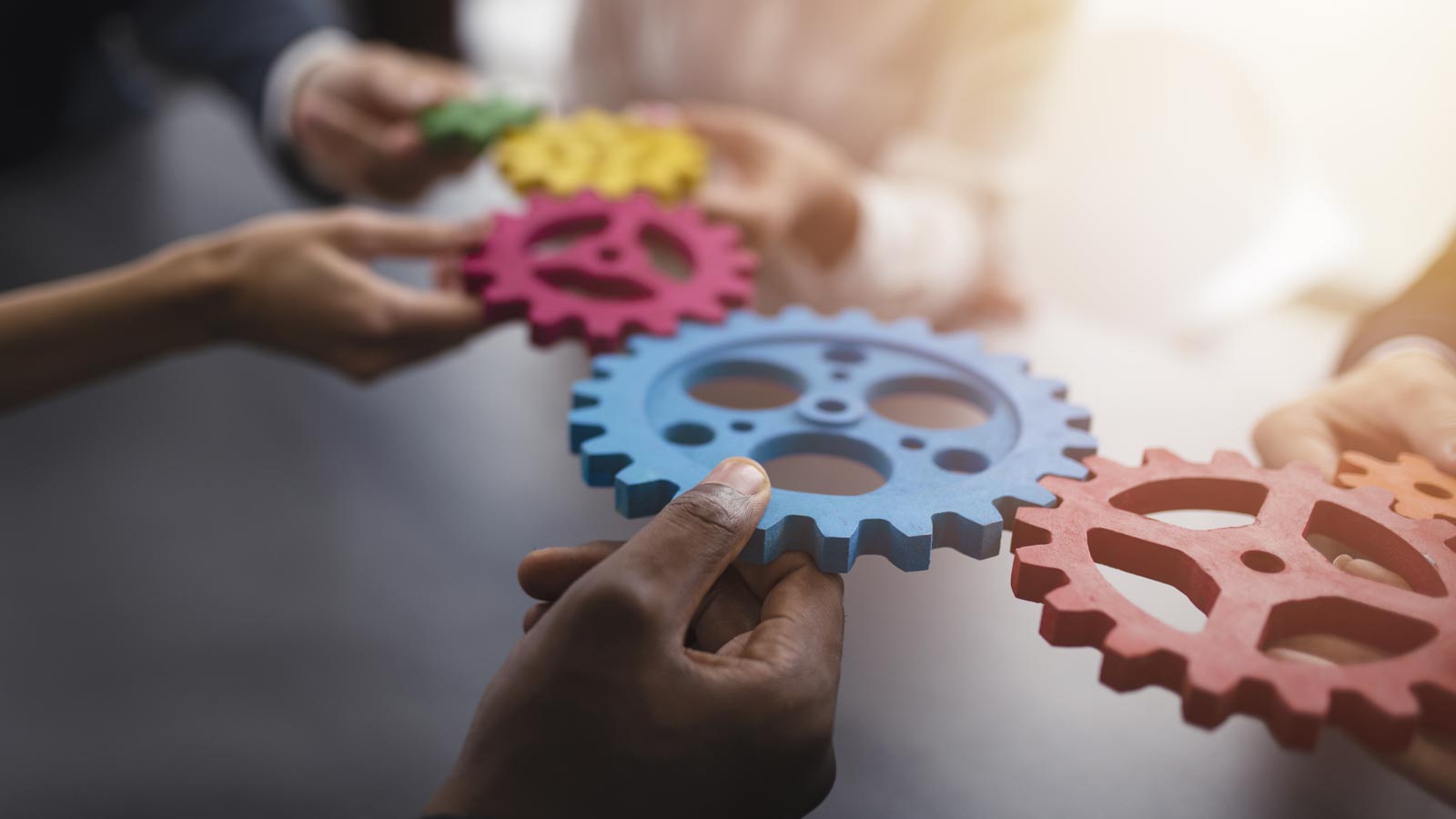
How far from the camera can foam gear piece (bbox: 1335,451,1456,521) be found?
23.9 inches

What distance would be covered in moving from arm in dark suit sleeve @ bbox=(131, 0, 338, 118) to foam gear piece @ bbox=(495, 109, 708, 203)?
0.70m

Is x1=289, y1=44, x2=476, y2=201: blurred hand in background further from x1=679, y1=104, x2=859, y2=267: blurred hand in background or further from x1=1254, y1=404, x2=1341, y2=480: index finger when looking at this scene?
x1=1254, y1=404, x2=1341, y2=480: index finger

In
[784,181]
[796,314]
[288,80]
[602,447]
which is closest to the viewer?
[602,447]

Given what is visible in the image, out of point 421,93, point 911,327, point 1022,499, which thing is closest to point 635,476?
point 1022,499

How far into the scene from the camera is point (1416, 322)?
766 mm

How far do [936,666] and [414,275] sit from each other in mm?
785

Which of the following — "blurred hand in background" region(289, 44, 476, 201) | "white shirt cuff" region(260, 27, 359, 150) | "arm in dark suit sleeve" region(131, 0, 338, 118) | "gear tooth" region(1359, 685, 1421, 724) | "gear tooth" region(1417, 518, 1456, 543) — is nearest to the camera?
"gear tooth" region(1359, 685, 1421, 724)

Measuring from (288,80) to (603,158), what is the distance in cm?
74

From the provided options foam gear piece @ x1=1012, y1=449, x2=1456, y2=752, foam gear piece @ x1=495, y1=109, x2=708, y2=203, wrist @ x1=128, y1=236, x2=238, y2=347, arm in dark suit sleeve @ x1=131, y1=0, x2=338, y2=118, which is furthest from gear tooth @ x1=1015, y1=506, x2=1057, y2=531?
arm in dark suit sleeve @ x1=131, y1=0, x2=338, y2=118

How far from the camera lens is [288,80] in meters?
1.64

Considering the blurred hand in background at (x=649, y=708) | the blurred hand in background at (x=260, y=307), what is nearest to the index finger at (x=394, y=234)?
the blurred hand in background at (x=260, y=307)

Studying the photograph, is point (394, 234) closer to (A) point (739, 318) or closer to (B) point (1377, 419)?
(A) point (739, 318)

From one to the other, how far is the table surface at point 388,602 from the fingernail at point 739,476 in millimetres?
88

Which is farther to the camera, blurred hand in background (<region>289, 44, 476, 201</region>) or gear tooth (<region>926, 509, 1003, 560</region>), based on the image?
blurred hand in background (<region>289, 44, 476, 201</region>)
